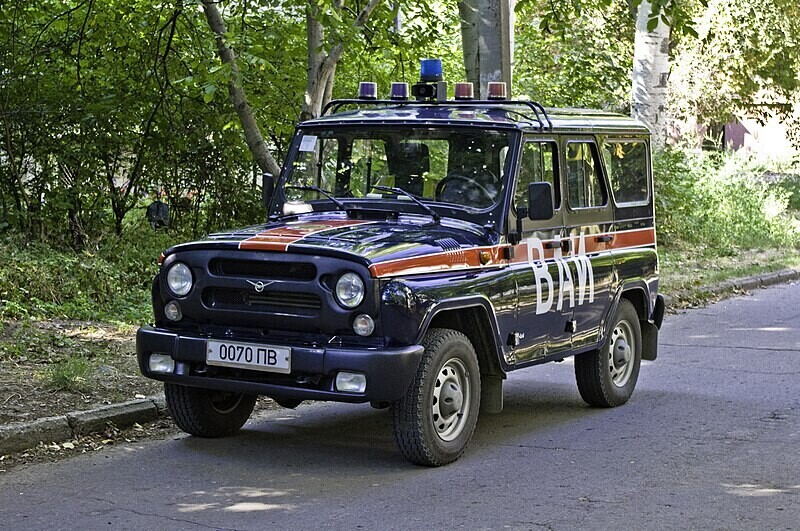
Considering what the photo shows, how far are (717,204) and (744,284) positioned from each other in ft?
21.9

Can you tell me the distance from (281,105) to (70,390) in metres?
6.77

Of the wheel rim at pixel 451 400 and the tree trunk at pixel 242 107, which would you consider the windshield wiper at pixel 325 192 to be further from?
the tree trunk at pixel 242 107

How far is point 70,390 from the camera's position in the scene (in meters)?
8.73

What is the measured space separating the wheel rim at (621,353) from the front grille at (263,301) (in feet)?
10.0

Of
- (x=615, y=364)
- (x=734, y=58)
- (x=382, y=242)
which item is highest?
(x=734, y=58)

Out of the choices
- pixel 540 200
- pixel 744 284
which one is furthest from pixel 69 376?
pixel 744 284

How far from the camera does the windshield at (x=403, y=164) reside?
821cm

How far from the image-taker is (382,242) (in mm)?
7293

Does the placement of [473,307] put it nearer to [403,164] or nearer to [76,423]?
[403,164]

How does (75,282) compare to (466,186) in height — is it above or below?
below

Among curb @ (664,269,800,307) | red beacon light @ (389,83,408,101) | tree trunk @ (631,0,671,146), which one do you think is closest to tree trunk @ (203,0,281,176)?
red beacon light @ (389,83,408,101)

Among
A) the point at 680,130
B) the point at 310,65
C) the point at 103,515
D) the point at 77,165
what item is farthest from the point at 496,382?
the point at 680,130

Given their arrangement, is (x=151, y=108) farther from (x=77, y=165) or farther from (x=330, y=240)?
(x=330, y=240)

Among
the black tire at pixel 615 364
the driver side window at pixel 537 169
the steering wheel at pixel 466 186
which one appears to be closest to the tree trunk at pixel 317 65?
the black tire at pixel 615 364
